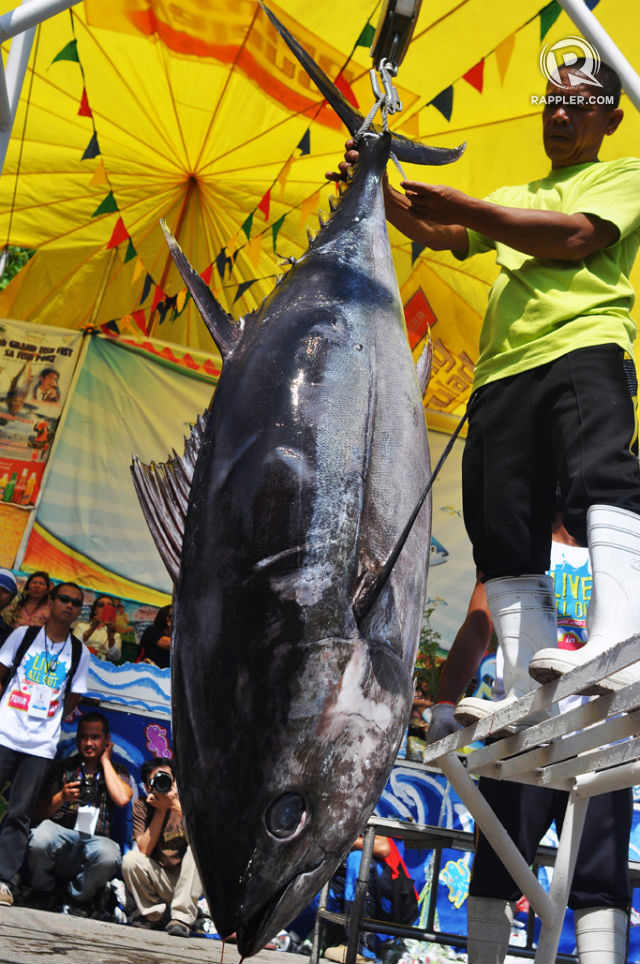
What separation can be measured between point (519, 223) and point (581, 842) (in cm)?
128

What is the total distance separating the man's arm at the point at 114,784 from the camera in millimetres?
4629

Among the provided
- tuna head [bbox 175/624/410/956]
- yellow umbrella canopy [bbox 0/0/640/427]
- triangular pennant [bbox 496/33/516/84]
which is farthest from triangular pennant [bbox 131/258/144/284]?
tuna head [bbox 175/624/410/956]

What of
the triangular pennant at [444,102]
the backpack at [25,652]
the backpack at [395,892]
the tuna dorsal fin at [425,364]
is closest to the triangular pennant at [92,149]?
the triangular pennant at [444,102]

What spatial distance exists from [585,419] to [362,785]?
94cm

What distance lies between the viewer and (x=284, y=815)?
0.95 meters

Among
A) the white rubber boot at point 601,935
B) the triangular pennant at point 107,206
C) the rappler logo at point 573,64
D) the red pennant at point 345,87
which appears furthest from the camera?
the triangular pennant at point 107,206

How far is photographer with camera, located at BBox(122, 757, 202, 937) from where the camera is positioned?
433 centimetres

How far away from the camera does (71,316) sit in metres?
6.03

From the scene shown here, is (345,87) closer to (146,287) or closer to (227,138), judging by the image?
(227,138)

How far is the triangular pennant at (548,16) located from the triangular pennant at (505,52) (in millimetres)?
130

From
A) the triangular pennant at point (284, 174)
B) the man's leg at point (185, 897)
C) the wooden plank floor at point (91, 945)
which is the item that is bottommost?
the wooden plank floor at point (91, 945)

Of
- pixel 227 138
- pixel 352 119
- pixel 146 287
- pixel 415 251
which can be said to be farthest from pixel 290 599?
pixel 146 287

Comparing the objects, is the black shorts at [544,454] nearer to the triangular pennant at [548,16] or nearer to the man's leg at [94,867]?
the triangular pennant at [548,16]

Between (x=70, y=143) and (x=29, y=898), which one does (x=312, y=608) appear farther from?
(x=70, y=143)
